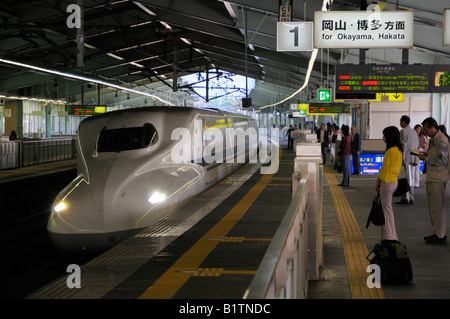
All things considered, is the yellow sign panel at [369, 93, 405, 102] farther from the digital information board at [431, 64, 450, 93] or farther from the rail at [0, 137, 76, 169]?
the rail at [0, 137, 76, 169]

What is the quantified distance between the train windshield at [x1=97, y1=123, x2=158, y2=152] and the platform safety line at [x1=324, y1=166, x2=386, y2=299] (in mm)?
3896

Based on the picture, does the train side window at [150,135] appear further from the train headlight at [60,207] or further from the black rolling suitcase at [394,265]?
the black rolling suitcase at [394,265]

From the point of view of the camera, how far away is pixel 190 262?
6.32 m

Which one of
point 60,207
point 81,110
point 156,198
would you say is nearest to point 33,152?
point 81,110

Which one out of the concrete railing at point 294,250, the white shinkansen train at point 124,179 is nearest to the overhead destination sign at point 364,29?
the white shinkansen train at point 124,179

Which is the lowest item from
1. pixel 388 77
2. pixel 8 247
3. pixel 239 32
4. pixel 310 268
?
pixel 8 247

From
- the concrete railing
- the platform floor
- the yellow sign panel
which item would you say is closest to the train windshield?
the platform floor

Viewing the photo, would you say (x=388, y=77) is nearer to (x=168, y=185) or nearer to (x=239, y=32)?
(x=168, y=185)

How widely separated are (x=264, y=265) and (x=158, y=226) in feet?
20.1

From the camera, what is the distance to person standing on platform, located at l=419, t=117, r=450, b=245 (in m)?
8.26

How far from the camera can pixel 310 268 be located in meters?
6.44

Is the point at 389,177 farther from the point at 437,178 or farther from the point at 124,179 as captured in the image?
the point at 124,179
